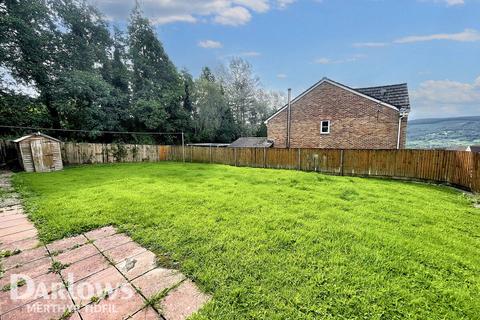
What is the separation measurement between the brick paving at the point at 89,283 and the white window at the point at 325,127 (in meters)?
14.0

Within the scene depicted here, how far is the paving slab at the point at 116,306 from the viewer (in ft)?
5.91

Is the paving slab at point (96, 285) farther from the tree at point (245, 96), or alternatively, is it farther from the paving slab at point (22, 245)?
the tree at point (245, 96)

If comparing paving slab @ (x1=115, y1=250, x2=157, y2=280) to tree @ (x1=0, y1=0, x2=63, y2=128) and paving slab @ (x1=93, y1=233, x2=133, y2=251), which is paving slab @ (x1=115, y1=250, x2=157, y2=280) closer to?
paving slab @ (x1=93, y1=233, x2=133, y2=251)

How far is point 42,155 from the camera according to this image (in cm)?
1071

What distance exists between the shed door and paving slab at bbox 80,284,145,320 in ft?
41.2

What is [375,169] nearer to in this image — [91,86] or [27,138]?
[27,138]

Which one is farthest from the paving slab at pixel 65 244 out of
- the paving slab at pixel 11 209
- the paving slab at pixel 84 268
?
the paving slab at pixel 11 209

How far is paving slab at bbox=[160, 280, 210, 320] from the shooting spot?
181 cm

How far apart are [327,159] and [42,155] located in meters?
14.8

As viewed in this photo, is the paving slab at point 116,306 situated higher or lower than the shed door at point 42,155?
lower

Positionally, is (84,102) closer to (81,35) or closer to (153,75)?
(81,35)

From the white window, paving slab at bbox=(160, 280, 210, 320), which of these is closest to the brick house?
the white window

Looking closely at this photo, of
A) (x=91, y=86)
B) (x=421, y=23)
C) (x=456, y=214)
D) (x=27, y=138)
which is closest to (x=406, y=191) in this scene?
(x=456, y=214)

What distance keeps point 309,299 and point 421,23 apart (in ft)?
47.7
